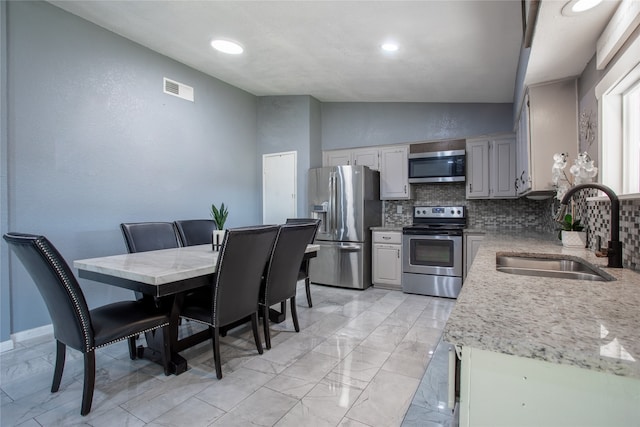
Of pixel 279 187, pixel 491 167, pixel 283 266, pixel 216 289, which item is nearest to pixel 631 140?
pixel 283 266

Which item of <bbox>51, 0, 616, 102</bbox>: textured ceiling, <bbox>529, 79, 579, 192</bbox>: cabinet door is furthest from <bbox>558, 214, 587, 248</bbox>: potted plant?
<bbox>51, 0, 616, 102</bbox>: textured ceiling

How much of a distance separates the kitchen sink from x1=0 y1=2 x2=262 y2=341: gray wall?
336 cm

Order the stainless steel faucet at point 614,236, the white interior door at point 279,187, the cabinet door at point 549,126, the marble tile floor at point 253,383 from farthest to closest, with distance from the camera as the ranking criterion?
the white interior door at point 279,187 < the cabinet door at point 549,126 < the marble tile floor at point 253,383 < the stainless steel faucet at point 614,236

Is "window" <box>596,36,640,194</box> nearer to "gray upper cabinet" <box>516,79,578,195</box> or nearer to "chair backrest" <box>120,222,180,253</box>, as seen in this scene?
"gray upper cabinet" <box>516,79,578,195</box>

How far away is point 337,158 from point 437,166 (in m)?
1.52

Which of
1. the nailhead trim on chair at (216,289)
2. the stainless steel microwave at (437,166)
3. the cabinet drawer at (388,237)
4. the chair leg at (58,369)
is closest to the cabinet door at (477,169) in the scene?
the stainless steel microwave at (437,166)

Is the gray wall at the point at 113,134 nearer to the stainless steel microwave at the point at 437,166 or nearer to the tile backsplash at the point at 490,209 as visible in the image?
the stainless steel microwave at the point at 437,166

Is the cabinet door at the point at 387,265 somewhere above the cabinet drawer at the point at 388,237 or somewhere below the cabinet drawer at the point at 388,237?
below

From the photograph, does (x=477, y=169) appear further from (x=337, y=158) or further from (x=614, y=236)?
(x=614, y=236)

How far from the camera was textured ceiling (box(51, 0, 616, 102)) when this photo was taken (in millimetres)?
2279

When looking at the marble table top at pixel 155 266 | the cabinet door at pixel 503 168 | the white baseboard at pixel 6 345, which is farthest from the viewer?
the cabinet door at pixel 503 168

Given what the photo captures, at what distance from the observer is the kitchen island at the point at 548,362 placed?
1.85ft

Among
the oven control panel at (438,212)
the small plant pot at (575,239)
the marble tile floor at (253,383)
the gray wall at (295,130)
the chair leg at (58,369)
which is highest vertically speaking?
the gray wall at (295,130)

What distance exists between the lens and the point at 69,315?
169 centimetres
